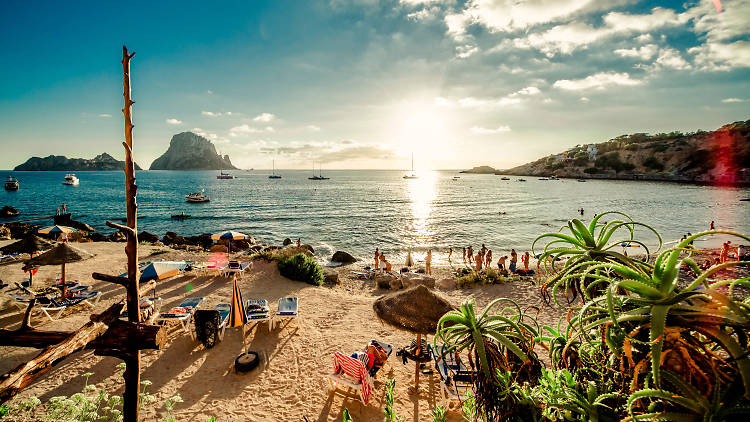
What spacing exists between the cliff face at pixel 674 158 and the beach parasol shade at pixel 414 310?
13046 centimetres

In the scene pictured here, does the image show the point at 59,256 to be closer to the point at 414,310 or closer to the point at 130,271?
the point at 130,271

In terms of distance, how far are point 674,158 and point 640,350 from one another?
501 ft

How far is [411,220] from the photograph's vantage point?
46.0 meters

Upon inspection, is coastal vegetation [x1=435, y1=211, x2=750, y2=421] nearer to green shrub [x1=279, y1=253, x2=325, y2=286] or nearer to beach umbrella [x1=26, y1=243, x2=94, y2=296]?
beach umbrella [x1=26, y1=243, x2=94, y2=296]

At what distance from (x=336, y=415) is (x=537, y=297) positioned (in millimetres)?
11888

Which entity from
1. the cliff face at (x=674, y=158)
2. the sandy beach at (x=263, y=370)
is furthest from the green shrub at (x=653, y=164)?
A: the sandy beach at (x=263, y=370)

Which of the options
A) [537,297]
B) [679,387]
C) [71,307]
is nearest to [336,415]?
[679,387]

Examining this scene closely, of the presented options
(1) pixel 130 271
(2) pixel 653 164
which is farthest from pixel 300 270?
(2) pixel 653 164

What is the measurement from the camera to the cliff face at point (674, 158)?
3659 inches

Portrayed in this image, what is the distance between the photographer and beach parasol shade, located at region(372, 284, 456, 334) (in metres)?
Answer: 6.78

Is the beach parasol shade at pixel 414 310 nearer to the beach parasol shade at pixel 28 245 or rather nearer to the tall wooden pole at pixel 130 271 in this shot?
the tall wooden pole at pixel 130 271

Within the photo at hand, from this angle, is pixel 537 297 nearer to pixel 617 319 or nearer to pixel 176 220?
pixel 617 319

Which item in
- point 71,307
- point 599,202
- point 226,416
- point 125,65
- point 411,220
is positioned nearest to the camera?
point 125,65

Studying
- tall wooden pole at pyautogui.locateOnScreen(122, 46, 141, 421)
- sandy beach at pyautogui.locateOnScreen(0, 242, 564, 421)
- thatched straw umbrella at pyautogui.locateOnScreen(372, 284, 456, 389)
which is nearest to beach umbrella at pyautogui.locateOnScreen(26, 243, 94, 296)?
sandy beach at pyautogui.locateOnScreen(0, 242, 564, 421)
